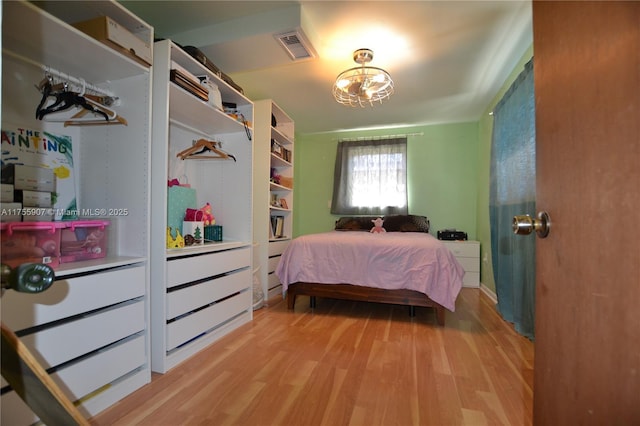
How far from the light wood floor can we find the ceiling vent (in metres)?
2.13

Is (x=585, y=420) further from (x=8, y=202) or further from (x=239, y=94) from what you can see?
(x=239, y=94)

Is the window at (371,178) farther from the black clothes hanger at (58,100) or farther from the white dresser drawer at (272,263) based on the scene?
the black clothes hanger at (58,100)

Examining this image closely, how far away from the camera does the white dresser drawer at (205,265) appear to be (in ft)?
5.38

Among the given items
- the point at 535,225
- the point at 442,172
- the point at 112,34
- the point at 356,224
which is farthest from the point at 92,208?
the point at 442,172

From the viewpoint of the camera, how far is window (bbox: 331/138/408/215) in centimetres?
425

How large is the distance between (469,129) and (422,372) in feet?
11.8

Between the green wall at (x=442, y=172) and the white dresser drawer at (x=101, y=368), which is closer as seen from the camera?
the white dresser drawer at (x=101, y=368)

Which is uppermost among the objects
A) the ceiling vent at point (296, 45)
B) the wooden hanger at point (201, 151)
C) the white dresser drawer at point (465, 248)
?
the ceiling vent at point (296, 45)

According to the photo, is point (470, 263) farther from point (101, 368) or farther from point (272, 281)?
point (101, 368)

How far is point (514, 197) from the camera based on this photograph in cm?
235

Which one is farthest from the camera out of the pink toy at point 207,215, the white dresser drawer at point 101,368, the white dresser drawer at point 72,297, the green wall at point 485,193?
the green wall at point 485,193

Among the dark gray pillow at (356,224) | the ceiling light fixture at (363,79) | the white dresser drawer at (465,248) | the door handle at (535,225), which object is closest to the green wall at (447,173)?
the white dresser drawer at (465,248)

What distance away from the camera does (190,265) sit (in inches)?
68.7

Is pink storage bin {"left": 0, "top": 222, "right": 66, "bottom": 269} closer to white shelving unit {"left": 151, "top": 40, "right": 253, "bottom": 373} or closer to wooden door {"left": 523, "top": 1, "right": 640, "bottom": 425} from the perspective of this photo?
white shelving unit {"left": 151, "top": 40, "right": 253, "bottom": 373}
